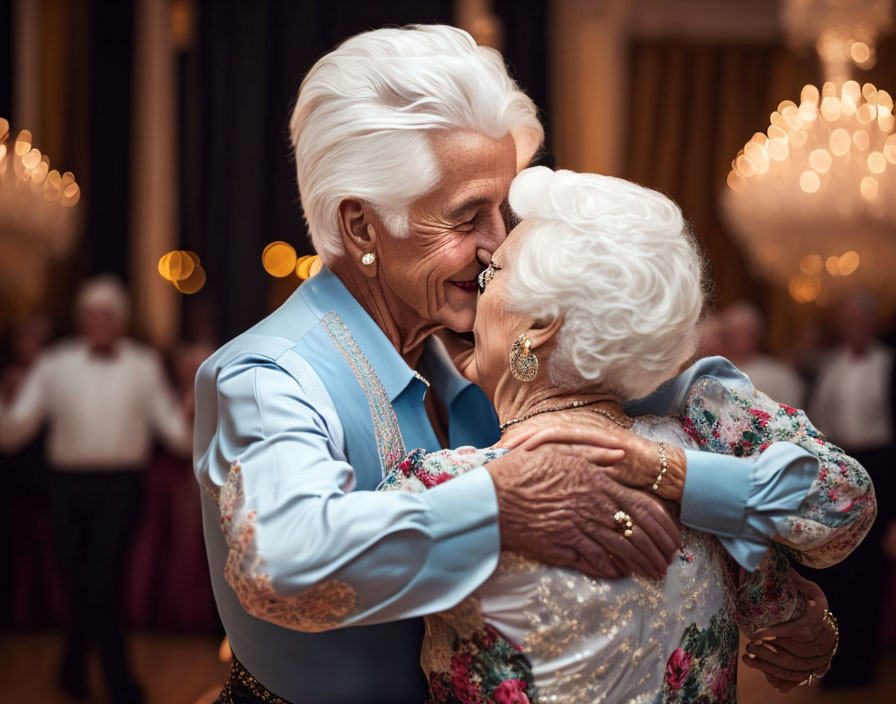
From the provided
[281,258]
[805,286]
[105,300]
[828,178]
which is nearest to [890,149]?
[828,178]

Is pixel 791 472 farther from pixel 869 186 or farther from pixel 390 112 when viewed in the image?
pixel 869 186

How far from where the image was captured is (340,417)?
166 cm

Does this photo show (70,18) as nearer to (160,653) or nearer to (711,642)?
(160,653)

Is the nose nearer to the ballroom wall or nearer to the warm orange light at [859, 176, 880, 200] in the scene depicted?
the warm orange light at [859, 176, 880, 200]

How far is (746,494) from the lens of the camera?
59.0 inches

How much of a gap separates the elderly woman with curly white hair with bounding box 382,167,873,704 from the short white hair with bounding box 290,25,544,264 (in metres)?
0.22

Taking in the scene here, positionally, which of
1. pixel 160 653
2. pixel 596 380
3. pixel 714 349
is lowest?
pixel 160 653

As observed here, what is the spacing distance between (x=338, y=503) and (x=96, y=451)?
4092 mm

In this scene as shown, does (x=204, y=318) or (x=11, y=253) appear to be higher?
(x=11, y=253)

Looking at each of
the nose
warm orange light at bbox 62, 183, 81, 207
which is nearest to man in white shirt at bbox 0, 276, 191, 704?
warm orange light at bbox 62, 183, 81, 207

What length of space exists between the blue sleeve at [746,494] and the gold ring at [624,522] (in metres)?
0.09

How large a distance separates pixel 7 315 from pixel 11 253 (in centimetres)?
252

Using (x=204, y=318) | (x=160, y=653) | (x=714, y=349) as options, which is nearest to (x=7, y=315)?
(x=204, y=318)

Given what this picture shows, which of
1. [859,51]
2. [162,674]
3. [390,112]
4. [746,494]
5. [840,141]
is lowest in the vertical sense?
[162,674]
